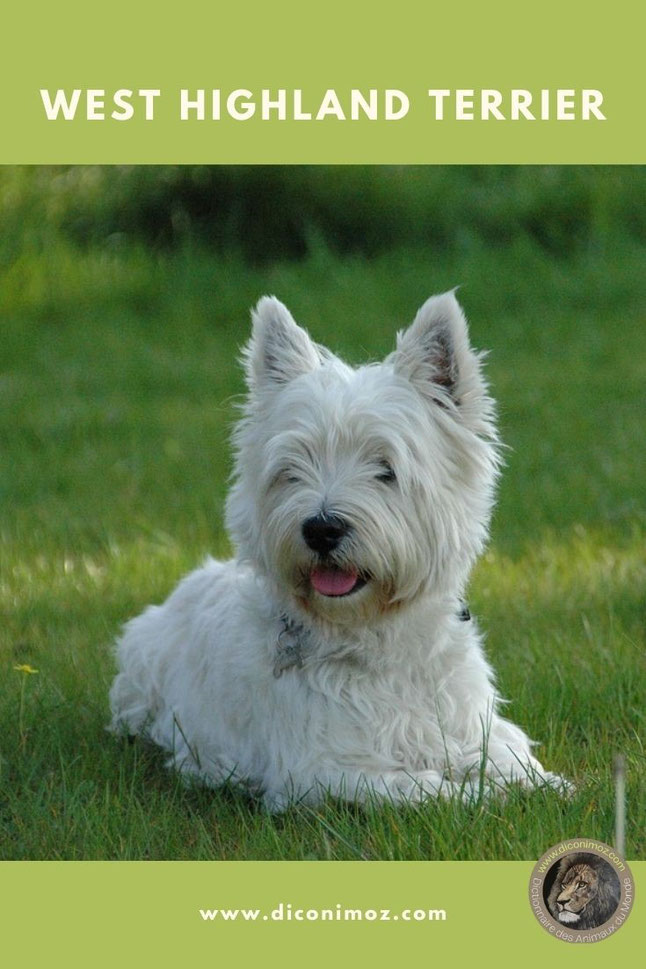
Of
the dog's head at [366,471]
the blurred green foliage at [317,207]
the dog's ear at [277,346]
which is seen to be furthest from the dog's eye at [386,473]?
the blurred green foliage at [317,207]

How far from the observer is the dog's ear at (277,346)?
17.4 feet

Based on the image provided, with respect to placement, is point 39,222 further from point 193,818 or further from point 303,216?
point 193,818

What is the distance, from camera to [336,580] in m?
4.89

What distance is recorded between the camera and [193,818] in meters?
5.03

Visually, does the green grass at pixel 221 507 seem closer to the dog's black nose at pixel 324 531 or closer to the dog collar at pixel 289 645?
the dog collar at pixel 289 645

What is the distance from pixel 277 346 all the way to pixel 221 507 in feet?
13.4

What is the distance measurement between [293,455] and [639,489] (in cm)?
482
